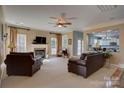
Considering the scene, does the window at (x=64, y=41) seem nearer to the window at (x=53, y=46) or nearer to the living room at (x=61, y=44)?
the living room at (x=61, y=44)

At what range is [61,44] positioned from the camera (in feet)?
38.6

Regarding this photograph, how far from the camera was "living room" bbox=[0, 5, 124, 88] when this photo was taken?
421 centimetres

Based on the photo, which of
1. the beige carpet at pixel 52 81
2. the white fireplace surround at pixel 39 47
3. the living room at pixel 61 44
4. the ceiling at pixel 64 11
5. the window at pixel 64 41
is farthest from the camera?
the window at pixel 64 41

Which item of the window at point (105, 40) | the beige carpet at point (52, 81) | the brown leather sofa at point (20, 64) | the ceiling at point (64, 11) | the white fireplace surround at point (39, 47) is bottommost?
the beige carpet at point (52, 81)

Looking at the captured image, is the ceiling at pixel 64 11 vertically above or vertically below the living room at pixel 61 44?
above

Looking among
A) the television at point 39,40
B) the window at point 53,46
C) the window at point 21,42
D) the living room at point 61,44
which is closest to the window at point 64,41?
the living room at point 61,44

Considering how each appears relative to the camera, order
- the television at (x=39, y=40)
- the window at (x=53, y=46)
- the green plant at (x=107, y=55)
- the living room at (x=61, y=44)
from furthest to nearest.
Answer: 1. the window at (x=53, y=46)
2. the television at (x=39, y=40)
3. the green plant at (x=107, y=55)
4. the living room at (x=61, y=44)

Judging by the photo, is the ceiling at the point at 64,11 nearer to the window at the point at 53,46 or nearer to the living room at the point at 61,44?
the living room at the point at 61,44

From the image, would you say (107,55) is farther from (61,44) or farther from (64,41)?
(61,44)

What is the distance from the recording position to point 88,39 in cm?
843

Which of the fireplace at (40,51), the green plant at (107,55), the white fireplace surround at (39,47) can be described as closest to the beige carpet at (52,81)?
the green plant at (107,55)

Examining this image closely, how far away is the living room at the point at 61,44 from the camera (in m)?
4.21

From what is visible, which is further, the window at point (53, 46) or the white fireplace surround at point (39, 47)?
the window at point (53, 46)
